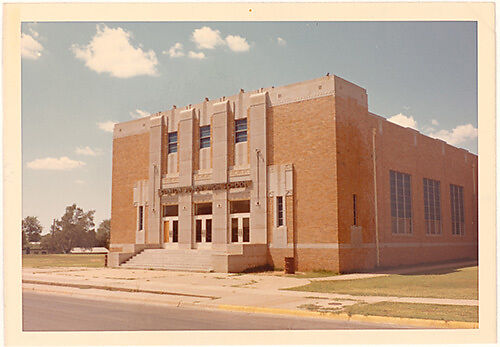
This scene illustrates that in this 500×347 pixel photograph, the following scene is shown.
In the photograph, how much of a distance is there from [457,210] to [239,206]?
20.5 m

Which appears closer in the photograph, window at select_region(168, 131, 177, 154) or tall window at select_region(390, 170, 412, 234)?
tall window at select_region(390, 170, 412, 234)

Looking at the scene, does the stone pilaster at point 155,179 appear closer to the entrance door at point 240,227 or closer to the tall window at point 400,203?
the entrance door at point 240,227

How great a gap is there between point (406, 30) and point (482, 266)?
9065 mm

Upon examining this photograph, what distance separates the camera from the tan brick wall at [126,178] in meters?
38.3

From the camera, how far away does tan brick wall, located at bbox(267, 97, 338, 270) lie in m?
27.4

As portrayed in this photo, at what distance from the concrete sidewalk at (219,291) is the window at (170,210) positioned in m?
10.6

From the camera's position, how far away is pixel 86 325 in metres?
12.6

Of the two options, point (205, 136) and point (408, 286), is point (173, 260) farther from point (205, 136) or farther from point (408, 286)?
point (408, 286)

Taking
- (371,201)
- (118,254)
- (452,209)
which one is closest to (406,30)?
(371,201)

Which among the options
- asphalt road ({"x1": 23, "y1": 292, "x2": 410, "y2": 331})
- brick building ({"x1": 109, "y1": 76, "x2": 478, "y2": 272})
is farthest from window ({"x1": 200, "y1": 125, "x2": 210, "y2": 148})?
asphalt road ({"x1": 23, "y1": 292, "x2": 410, "y2": 331})

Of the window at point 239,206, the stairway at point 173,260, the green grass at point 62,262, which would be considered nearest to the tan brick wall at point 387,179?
the window at point 239,206

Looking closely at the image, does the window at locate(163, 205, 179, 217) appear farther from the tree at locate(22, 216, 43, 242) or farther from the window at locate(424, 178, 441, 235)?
the window at locate(424, 178, 441, 235)

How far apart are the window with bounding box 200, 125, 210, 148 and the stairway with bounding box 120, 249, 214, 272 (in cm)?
733

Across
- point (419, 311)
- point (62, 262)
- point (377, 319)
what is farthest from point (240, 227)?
point (377, 319)
